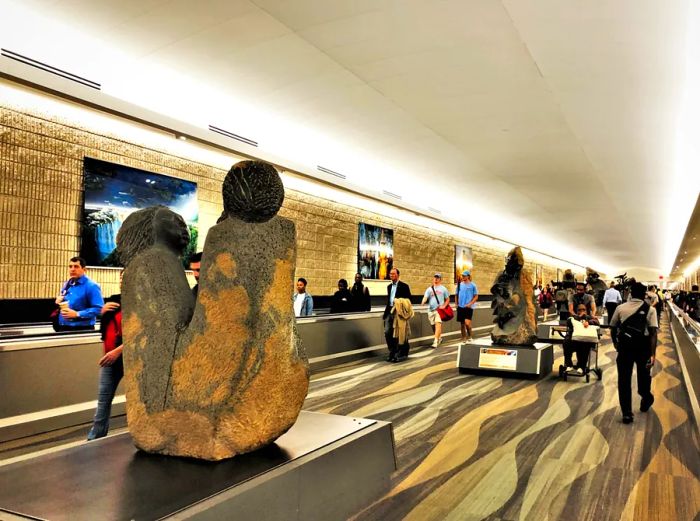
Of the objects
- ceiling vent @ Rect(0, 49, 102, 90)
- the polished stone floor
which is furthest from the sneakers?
ceiling vent @ Rect(0, 49, 102, 90)

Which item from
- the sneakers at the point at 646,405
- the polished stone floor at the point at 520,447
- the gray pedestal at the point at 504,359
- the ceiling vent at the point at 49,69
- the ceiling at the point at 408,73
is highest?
the ceiling at the point at 408,73

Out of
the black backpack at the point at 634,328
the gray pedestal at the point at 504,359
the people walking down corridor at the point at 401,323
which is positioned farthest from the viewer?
the people walking down corridor at the point at 401,323

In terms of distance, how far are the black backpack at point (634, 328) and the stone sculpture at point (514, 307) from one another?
10.3 feet

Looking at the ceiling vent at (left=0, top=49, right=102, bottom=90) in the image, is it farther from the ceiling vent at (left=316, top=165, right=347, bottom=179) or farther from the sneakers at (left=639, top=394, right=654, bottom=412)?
the sneakers at (left=639, top=394, right=654, bottom=412)

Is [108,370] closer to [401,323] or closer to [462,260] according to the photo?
[401,323]

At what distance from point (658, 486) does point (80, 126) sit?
317 inches

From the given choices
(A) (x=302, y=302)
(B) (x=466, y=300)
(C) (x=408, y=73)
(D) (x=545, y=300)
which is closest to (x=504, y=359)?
(A) (x=302, y=302)

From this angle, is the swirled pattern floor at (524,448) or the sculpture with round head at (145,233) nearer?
the sculpture with round head at (145,233)

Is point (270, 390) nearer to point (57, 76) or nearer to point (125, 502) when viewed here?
point (125, 502)

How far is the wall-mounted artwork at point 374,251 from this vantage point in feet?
52.4

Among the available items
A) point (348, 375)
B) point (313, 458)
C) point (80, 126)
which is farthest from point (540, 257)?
point (313, 458)

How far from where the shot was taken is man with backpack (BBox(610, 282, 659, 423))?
6406 mm

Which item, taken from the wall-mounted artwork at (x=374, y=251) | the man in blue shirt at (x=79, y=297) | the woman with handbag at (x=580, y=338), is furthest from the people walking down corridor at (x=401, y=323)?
the man in blue shirt at (x=79, y=297)

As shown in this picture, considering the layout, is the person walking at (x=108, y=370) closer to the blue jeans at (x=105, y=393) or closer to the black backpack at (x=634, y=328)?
the blue jeans at (x=105, y=393)
